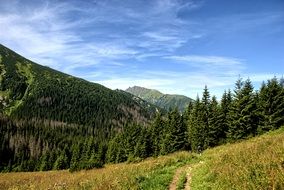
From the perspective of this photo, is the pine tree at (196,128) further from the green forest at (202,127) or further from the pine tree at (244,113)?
the pine tree at (244,113)

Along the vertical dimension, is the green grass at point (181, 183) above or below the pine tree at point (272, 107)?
below

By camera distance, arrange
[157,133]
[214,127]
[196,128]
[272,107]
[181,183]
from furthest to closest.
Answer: [157,133] < [196,128] < [214,127] < [272,107] < [181,183]

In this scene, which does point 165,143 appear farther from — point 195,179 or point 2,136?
point 2,136

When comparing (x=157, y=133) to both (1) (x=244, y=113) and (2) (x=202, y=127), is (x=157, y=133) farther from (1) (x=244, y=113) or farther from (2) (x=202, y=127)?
(1) (x=244, y=113)

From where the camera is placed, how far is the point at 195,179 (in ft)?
51.8

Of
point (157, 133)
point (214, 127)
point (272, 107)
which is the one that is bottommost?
point (157, 133)

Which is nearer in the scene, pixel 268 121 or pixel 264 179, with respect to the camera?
pixel 264 179

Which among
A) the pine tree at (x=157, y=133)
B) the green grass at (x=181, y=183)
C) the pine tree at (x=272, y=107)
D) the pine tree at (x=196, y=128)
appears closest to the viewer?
the green grass at (x=181, y=183)

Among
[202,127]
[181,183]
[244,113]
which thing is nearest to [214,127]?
[202,127]

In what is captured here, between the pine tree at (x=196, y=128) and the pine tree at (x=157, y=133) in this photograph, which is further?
the pine tree at (x=157, y=133)

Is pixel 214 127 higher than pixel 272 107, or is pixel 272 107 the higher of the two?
pixel 272 107

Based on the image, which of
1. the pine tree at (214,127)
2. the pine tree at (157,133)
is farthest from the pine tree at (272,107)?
the pine tree at (157,133)

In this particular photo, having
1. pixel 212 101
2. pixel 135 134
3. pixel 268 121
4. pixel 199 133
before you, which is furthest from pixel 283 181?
pixel 135 134

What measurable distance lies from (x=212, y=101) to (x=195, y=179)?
5588 centimetres
